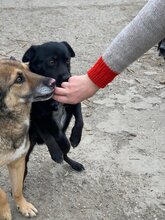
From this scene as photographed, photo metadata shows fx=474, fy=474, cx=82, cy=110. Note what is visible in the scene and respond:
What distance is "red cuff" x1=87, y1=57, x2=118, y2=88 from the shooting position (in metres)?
2.60

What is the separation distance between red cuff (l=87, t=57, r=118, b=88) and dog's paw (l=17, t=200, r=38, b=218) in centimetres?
123

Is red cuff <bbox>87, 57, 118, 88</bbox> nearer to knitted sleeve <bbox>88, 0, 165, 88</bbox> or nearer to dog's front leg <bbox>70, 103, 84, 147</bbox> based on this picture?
knitted sleeve <bbox>88, 0, 165, 88</bbox>

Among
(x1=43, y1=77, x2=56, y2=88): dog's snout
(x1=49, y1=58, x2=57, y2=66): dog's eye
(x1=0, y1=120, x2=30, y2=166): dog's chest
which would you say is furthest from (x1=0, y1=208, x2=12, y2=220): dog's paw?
(x1=49, y1=58, x2=57, y2=66): dog's eye

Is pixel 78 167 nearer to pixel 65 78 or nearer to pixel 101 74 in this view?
pixel 65 78

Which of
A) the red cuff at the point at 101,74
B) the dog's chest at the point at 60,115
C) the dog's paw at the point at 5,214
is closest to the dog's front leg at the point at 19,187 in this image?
the dog's paw at the point at 5,214

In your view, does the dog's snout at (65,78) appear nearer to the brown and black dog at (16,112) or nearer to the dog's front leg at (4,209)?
the brown and black dog at (16,112)

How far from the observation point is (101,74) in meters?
2.63

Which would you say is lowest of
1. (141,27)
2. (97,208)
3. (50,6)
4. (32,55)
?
(50,6)

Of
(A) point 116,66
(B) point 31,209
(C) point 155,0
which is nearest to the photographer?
(C) point 155,0

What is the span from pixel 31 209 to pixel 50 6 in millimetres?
4727

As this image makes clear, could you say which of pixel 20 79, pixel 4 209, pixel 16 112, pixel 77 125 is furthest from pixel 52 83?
pixel 4 209

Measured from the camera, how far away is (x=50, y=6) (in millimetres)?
7527

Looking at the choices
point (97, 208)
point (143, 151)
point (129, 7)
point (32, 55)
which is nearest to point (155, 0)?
point (32, 55)

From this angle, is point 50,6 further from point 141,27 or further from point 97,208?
point 141,27
